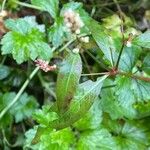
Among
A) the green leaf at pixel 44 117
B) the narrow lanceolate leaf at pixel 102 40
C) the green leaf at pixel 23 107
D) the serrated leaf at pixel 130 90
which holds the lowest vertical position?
the green leaf at pixel 23 107

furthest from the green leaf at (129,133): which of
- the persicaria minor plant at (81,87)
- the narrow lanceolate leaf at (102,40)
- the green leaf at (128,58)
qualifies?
the narrow lanceolate leaf at (102,40)

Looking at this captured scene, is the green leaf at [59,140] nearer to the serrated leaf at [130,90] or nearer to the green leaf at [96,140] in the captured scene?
the green leaf at [96,140]

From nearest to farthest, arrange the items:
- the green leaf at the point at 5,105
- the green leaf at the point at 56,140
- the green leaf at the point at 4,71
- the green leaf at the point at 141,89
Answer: the green leaf at the point at 141,89
the green leaf at the point at 56,140
the green leaf at the point at 5,105
the green leaf at the point at 4,71

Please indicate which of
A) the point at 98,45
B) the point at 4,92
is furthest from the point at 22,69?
the point at 98,45

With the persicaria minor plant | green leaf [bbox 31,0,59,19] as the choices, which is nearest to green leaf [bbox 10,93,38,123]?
the persicaria minor plant

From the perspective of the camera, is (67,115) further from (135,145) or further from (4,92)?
(4,92)

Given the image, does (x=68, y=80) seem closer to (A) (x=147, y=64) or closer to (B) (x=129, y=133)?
(A) (x=147, y=64)

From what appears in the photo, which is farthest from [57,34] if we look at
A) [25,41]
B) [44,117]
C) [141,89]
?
[141,89]
